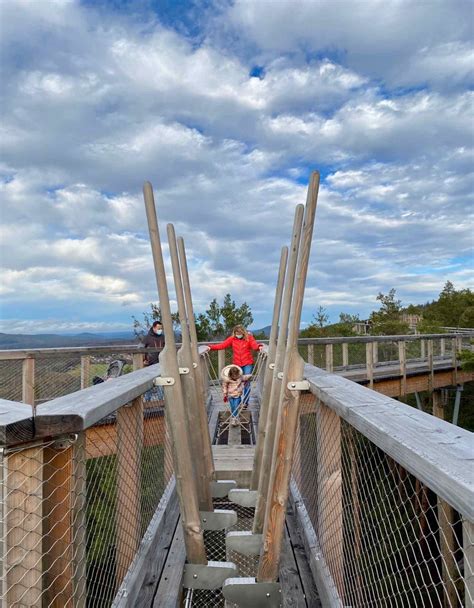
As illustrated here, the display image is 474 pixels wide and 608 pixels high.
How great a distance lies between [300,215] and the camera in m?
2.37

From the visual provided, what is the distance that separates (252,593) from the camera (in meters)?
1.98

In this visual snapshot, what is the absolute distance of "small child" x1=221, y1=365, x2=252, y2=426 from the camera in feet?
18.0

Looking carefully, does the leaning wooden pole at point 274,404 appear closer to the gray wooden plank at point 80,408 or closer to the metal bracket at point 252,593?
the metal bracket at point 252,593

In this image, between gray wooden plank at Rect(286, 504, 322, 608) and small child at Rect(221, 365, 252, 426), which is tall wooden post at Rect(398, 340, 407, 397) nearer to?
small child at Rect(221, 365, 252, 426)

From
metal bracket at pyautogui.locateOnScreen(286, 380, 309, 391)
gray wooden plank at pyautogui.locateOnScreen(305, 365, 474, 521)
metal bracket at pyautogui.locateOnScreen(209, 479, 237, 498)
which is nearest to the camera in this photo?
gray wooden plank at pyautogui.locateOnScreen(305, 365, 474, 521)

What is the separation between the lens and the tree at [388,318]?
72.3 ft

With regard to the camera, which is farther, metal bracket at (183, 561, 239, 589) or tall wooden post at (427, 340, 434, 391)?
tall wooden post at (427, 340, 434, 391)

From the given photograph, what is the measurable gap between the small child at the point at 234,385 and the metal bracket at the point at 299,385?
357 centimetres

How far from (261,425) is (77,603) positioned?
1.69m

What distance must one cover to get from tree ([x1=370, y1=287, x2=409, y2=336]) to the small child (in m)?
17.7

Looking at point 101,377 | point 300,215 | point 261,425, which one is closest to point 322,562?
point 261,425

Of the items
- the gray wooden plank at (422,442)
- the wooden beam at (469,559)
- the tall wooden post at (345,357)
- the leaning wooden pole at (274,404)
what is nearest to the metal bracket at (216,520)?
the leaning wooden pole at (274,404)

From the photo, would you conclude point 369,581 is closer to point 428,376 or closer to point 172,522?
point 172,522

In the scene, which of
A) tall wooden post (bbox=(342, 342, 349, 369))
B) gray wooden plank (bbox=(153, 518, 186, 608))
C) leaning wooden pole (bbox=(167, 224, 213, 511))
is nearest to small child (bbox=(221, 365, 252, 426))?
leaning wooden pole (bbox=(167, 224, 213, 511))
